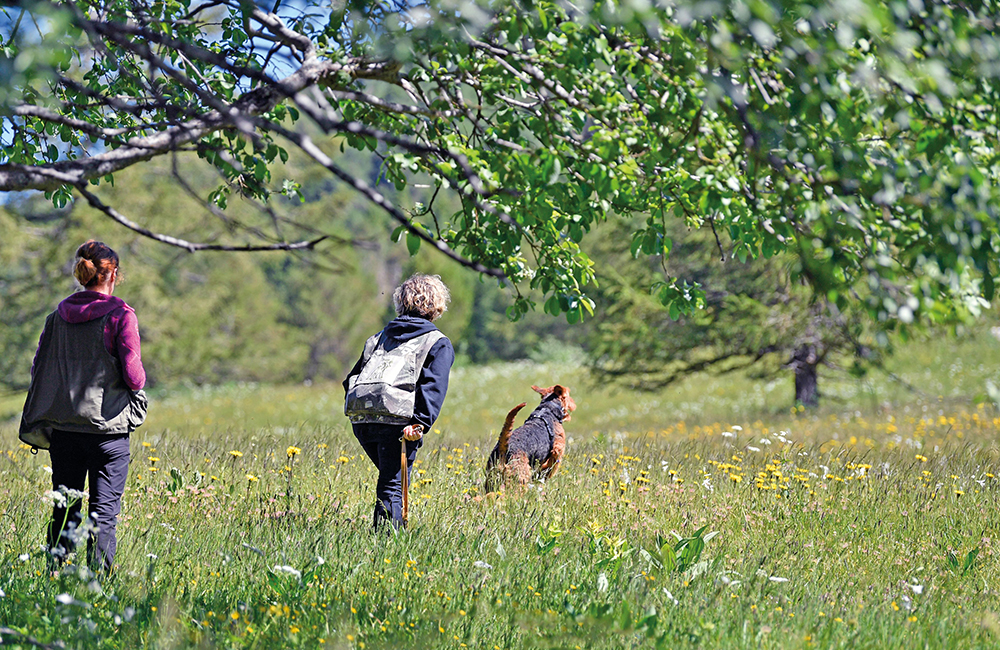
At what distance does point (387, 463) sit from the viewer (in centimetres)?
463

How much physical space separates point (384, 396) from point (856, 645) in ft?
8.59

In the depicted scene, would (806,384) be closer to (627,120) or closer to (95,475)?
(627,120)

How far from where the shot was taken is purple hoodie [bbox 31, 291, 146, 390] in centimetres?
391

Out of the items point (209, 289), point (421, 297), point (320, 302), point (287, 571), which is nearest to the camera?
point (287, 571)

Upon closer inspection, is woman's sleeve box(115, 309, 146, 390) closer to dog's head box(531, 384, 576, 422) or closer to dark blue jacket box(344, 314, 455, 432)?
dark blue jacket box(344, 314, 455, 432)

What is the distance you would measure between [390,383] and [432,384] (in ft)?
0.87

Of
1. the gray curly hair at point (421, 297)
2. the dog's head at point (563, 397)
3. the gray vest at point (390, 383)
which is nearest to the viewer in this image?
the gray vest at point (390, 383)

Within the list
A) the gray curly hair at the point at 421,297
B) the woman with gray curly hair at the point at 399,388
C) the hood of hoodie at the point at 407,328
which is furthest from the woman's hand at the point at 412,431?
the gray curly hair at the point at 421,297

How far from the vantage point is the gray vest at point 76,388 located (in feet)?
12.6

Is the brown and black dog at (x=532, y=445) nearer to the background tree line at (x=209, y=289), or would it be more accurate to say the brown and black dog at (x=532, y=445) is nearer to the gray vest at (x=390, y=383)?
the gray vest at (x=390, y=383)

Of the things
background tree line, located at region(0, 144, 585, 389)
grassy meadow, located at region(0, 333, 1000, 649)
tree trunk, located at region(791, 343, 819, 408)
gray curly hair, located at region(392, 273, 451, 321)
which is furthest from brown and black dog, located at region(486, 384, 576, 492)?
tree trunk, located at region(791, 343, 819, 408)

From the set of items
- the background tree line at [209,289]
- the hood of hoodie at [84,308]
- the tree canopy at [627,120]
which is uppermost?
the tree canopy at [627,120]

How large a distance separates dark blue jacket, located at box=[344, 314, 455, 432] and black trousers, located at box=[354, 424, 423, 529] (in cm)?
18

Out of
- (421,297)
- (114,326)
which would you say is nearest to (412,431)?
(421,297)
